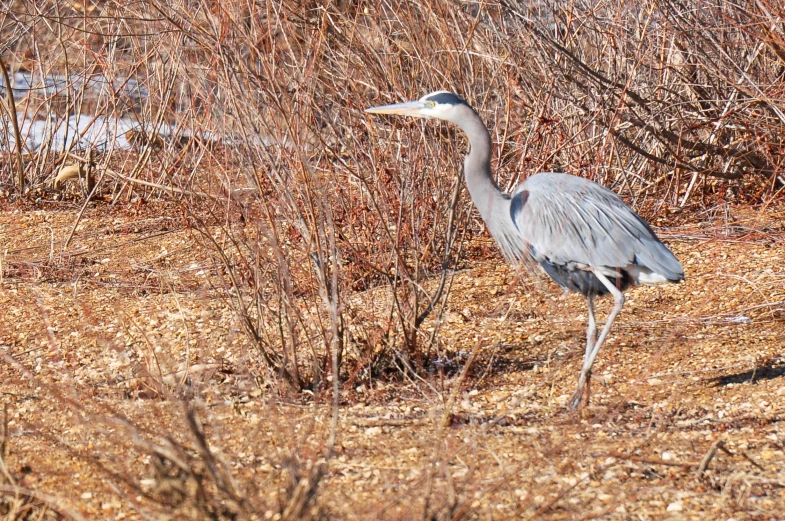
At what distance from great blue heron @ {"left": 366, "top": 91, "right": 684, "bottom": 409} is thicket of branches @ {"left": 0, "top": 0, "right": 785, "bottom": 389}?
0.22 m

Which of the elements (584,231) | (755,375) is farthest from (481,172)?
(755,375)

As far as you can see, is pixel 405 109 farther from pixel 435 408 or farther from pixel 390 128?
pixel 435 408

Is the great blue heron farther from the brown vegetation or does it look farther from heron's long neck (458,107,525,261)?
the brown vegetation

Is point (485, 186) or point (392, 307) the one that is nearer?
point (392, 307)

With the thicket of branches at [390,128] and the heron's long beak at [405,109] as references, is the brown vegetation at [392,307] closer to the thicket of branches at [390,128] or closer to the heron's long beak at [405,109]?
the thicket of branches at [390,128]

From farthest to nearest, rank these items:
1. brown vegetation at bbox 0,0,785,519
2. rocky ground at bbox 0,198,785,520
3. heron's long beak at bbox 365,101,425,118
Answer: heron's long beak at bbox 365,101,425,118 < brown vegetation at bbox 0,0,785,519 < rocky ground at bbox 0,198,785,520

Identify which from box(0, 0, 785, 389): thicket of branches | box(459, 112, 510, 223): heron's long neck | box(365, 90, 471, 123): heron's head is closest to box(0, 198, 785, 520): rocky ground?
box(0, 0, 785, 389): thicket of branches

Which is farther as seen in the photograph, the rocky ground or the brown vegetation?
the brown vegetation

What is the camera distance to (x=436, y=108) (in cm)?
439

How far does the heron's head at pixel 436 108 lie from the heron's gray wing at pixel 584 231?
19.8 inches

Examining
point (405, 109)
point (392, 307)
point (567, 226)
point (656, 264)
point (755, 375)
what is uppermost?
point (405, 109)

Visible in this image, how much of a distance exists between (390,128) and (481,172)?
3.63 feet

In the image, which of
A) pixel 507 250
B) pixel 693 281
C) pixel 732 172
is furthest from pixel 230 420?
pixel 732 172

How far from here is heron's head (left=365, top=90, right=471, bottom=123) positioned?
4.38m
